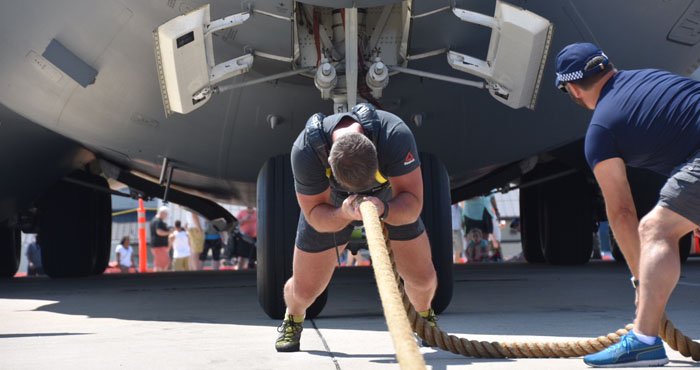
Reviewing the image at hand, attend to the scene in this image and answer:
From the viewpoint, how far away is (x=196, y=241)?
19.9 metres

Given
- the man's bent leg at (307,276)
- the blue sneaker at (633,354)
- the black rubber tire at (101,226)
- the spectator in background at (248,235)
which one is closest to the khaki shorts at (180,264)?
the spectator in background at (248,235)

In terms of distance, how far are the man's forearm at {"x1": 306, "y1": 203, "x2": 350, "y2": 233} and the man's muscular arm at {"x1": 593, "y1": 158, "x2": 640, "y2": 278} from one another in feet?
3.27

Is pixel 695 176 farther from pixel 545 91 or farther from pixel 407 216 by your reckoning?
pixel 545 91

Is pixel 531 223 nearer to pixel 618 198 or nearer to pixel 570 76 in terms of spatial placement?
pixel 570 76

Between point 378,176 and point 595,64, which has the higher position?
point 595,64

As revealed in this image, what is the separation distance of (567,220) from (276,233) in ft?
21.0

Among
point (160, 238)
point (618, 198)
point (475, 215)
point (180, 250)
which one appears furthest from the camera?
point (160, 238)

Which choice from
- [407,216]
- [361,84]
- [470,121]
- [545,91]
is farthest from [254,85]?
[407,216]

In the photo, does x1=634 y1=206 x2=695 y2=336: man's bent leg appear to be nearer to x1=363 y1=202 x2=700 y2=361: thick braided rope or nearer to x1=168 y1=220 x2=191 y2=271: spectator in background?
x1=363 y1=202 x2=700 y2=361: thick braided rope

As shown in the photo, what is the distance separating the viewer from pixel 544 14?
5.89 metres

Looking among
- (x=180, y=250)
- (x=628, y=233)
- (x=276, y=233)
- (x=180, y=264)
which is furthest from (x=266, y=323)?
(x=180, y=264)

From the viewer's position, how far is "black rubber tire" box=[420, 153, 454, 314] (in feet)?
18.4

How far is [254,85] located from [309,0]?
1.12m

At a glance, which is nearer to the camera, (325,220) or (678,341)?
(678,341)
